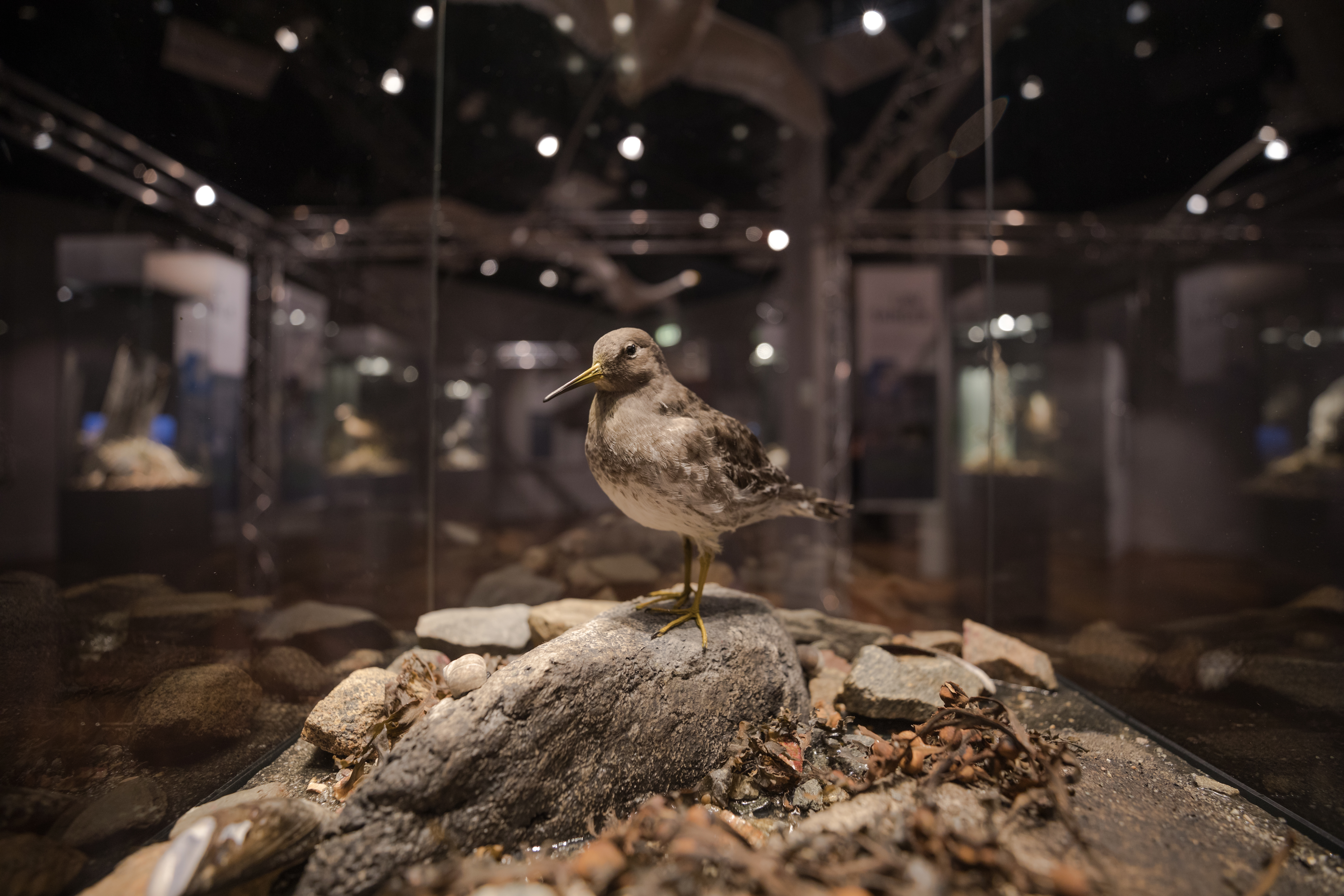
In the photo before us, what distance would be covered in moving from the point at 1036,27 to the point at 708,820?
498 cm

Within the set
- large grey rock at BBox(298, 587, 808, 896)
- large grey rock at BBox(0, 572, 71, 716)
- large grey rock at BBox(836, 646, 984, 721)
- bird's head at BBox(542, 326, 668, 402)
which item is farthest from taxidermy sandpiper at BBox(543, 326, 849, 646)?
large grey rock at BBox(0, 572, 71, 716)

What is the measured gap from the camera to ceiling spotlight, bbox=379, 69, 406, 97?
3352 mm

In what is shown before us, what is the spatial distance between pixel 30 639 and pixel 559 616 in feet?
6.30

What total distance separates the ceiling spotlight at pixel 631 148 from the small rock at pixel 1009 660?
3897mm

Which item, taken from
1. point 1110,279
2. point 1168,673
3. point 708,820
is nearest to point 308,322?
point 708,820

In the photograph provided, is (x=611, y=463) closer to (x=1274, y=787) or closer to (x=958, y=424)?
(x=1274, y=787)

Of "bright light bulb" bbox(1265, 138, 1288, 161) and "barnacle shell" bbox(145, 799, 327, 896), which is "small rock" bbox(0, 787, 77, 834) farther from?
"bright light bulb" bbox(1265, 138, 1288, 161)

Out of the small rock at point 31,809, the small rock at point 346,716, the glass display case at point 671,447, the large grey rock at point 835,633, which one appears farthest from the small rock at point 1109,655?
the small rock at point 31,809

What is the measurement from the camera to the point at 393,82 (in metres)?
3.39

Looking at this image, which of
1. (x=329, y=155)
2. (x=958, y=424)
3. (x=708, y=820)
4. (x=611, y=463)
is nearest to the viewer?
(x=708, y=820)

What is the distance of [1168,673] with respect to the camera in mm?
2611

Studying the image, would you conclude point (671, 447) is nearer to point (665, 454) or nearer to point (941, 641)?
point (665, 454)

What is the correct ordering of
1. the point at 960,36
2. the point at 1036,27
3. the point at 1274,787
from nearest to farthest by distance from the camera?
1. the point at 1274,787
2. the point at 1036,27
3. the point at 960,36

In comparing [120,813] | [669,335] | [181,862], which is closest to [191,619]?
[120,813]
